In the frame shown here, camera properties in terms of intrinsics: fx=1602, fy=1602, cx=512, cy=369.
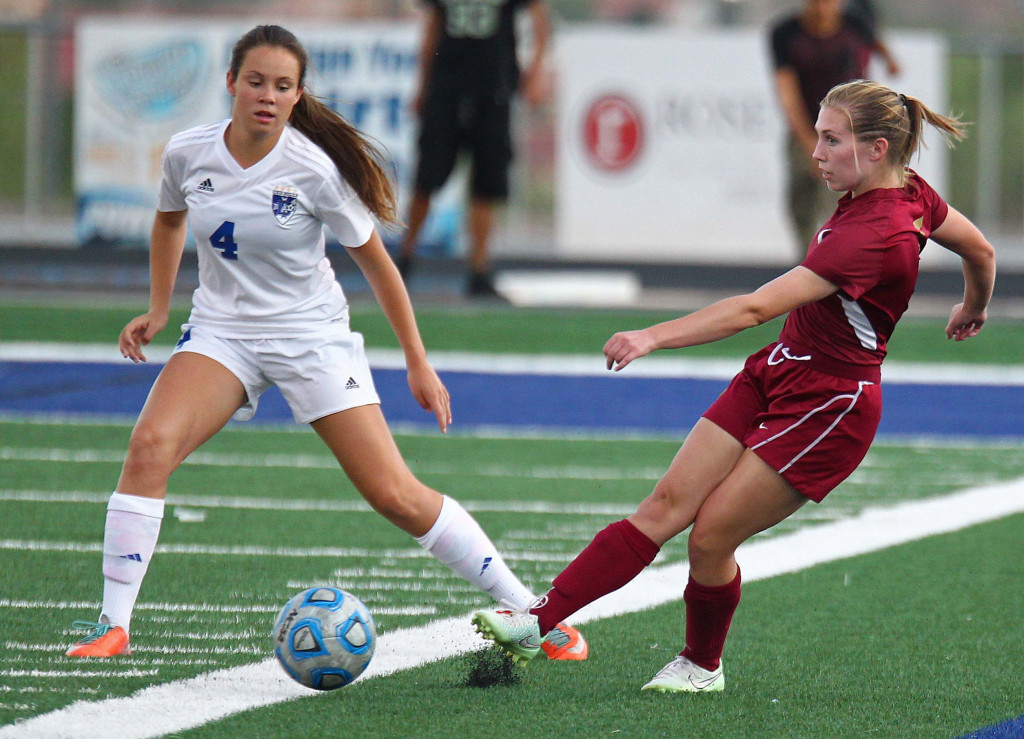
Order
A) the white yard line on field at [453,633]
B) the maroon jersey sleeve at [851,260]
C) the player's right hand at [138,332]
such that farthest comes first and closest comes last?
the player's right hand at [138,332]
the maroon jersey sleeve at [851,260]
the white yard line on field at [453,633]

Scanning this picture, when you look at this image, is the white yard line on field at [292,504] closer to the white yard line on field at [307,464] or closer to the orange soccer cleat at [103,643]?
the white yard line on field at [307,464]

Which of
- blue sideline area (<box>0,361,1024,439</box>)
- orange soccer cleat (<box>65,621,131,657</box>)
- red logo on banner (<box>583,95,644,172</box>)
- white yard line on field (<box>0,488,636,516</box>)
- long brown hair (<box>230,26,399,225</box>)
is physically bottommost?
blue sideline area (<box>0,361,1024,439</box>)

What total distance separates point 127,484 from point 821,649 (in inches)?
77.6

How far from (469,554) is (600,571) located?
44 centimetres

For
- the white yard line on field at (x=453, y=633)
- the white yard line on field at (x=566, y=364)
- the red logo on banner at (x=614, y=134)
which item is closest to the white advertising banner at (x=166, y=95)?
the red logo on banner at (x=614, y=134)

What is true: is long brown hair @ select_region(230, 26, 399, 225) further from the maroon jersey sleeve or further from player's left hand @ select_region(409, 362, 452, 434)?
the maroon jersey sleeve

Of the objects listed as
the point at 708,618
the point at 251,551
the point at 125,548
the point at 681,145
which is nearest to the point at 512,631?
the point at 708,618

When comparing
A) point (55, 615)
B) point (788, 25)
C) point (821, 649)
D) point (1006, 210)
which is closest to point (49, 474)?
point (55, 615)

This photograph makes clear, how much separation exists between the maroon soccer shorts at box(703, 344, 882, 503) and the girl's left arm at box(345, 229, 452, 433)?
873mm

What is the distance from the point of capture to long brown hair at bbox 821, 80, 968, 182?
386 centimetres

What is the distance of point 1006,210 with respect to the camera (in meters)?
17.0

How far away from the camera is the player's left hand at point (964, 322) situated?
14.6 ft

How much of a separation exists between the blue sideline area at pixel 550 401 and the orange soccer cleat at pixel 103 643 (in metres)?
4.74

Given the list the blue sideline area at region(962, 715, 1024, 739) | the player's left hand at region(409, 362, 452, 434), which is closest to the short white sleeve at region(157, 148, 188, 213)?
the player's left hand at region(409, 362, 452, 434)
